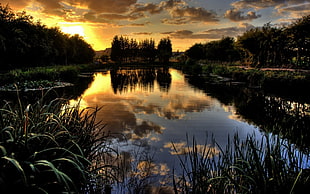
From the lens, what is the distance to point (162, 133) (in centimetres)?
716

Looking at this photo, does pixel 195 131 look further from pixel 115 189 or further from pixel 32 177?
pixel 32 177

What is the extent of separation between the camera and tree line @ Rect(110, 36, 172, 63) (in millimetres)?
84562

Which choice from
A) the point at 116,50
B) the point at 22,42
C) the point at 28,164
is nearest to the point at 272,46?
the point at 22,42

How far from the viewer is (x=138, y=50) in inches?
3573

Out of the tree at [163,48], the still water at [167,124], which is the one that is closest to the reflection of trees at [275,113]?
the still water at [167,124]

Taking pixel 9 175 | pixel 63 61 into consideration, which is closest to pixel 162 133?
pixel 9 175

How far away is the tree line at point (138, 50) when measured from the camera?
84.6m

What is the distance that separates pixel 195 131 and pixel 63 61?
43.1 m

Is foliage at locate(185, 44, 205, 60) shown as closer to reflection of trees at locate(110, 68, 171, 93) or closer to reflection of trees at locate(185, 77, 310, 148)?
reflection of trees at locate(110, 68, 171, 93)

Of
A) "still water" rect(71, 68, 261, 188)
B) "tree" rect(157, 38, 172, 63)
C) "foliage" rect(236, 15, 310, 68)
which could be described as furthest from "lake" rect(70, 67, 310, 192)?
"tree" rect(157, 38, 172, 63)

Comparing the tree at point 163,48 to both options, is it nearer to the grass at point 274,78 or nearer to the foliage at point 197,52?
the foliage at point 197,52

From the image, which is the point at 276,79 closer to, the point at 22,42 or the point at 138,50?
the point at 22,42

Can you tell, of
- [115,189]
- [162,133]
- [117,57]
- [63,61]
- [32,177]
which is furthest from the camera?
[117,57]

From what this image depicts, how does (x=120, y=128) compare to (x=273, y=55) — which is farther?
(x=273, y=55)
